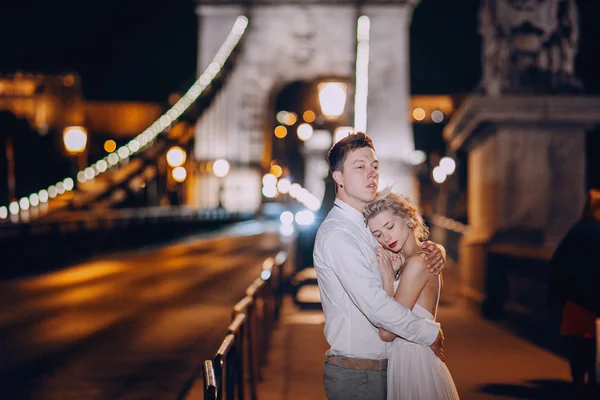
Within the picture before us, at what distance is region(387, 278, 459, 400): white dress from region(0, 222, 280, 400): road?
3.49m

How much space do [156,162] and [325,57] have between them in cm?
1336

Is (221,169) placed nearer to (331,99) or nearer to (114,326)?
(331,99)

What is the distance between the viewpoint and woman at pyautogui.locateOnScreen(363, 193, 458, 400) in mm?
3715

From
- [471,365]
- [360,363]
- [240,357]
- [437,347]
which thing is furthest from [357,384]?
[471,365]

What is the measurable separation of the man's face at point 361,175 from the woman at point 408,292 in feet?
0.20

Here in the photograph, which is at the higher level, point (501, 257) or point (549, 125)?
point (549, 125)

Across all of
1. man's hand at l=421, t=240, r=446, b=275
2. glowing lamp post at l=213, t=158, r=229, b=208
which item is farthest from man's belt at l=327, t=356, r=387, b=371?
glowing lamp post at l=213, t=158, r=229, b=208

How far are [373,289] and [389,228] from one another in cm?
33

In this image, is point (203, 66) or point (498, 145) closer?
point (498, 145)

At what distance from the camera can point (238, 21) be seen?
4903 centimetres

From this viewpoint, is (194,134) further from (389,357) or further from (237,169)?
(389,357)

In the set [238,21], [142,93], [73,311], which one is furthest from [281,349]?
[142,93]

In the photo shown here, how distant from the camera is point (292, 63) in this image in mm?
49219

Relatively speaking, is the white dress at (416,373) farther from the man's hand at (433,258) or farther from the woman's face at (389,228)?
the woman's face at (389,228)
